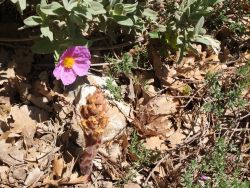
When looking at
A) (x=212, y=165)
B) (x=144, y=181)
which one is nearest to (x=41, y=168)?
(x=144, y=181)

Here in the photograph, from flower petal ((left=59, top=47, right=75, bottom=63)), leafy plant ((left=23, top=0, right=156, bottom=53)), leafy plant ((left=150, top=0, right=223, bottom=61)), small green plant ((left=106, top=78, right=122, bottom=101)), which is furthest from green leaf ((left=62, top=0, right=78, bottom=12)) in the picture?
leafy plant ((left=150, top=0, right=223, bottom=61))

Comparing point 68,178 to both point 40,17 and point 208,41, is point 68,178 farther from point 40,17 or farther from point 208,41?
point 208,41

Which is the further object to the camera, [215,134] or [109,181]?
[215,134]

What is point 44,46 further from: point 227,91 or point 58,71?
point 227,91

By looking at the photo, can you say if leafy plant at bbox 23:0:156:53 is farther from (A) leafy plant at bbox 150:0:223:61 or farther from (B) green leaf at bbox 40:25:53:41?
(A) leafy plant at bbox 150:0:223:61

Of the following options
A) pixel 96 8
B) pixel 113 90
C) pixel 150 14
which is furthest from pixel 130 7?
pixel 113 90
